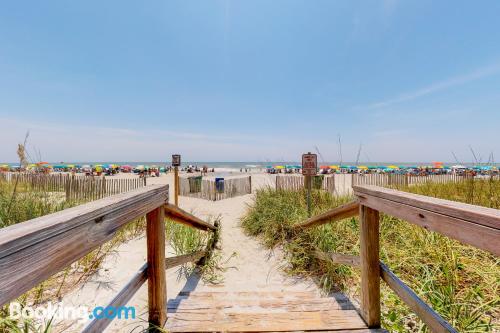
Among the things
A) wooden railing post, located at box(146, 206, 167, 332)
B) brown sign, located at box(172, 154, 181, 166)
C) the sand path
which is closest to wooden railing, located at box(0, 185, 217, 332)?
wooden railing post, located at box(146, 206, 167, 332)

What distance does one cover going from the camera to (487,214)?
80 centimetres

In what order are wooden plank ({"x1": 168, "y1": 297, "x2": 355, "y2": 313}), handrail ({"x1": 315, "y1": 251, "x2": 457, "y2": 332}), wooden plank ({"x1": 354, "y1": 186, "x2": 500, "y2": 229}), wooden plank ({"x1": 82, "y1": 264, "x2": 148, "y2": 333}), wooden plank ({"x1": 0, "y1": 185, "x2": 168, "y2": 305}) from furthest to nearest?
wooden plank ({"x1": 168, "y1": 297, "x2": 355, "y2": 313}) < handrail ({"x1": 315, "y1": 251, "x2": 457, "y2": 332}) < wooden plank ({"x1": 82, "y1": 264, "x2": 148, "y2": 333}) < wooden plank ({"x1": 354, "y1": 186, "x2": 500, "y2": 229}) < wooden plank ({"x1": 0, "y1": 185, "x2": 168, "y2": 305})

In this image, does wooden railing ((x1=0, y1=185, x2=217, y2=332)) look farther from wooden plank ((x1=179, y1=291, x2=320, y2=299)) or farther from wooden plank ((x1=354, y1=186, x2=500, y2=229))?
wooden plank ((x1=354, y1=186, x2=500, y2=229))

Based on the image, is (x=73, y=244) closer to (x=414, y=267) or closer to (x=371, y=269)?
(x=371, y=269)

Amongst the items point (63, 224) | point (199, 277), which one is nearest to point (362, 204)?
point (63, 224)

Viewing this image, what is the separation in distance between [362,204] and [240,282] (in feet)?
6.95

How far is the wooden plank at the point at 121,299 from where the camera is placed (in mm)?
1045

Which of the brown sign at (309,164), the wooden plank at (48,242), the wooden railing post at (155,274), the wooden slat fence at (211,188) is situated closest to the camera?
the wooden plank at (48,242)

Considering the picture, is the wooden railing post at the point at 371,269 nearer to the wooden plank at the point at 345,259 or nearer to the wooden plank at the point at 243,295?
the wooden plank at the point at 345,259

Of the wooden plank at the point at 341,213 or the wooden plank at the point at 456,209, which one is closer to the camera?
the wooden plank at the point at 456,209

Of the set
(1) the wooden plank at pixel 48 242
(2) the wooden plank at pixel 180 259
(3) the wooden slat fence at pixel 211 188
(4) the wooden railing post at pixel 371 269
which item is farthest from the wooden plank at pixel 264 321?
(3) the wooden slat fence at pixel 211 188

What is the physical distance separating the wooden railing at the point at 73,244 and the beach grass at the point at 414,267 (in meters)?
1.86

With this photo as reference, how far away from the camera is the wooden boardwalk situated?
1754mm

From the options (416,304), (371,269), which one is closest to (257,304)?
(371,269)
